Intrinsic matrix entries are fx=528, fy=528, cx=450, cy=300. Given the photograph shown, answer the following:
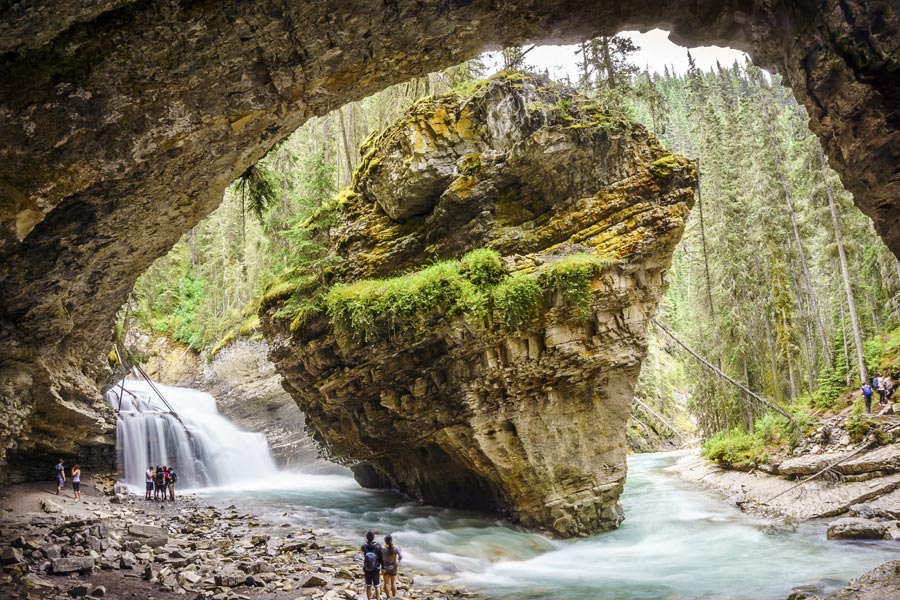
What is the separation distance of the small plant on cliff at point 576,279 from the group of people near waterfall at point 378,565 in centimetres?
749

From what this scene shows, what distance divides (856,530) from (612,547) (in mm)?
5926

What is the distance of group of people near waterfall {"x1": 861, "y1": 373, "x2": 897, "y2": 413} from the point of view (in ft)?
62.2

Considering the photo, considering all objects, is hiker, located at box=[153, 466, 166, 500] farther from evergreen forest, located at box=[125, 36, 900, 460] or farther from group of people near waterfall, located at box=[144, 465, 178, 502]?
evergreen forest, located at box=[125, 36, 900, 460]

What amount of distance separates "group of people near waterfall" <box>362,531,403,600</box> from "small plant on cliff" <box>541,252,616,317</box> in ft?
24.6

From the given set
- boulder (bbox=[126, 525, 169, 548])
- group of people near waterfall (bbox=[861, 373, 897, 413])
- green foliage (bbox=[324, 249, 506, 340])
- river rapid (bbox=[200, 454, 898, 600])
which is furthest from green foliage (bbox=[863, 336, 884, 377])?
boulder (bbox=[126, 525, 169, 548])

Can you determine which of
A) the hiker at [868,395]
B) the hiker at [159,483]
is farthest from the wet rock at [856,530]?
the hiker at [159,483]

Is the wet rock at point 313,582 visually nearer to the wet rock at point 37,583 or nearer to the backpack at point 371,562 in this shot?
the backpack at point 371,562

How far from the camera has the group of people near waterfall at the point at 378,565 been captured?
921cm

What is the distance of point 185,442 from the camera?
25.8m

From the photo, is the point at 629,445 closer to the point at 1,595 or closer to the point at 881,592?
the point at 881,592

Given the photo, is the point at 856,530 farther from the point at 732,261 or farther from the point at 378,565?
the point at 732,261

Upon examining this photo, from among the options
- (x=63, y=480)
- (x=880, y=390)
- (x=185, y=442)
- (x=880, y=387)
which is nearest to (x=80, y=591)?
(x=63, y=480)

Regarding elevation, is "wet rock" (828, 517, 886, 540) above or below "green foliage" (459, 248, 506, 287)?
below

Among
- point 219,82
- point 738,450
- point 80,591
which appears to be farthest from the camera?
point 738,450
